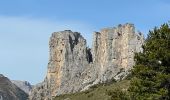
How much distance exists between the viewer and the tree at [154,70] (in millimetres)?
40969

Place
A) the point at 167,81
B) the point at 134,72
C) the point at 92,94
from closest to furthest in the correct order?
the point at 167,81, the point at 134,72, the point at 92,94

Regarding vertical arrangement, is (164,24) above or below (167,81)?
above

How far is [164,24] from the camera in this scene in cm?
4362

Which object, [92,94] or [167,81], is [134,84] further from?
[92,94]

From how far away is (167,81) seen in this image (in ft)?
135

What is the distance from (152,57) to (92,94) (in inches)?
5442

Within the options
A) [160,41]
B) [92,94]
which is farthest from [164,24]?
[92,94]

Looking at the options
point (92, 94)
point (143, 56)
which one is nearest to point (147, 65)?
point (143, 56)

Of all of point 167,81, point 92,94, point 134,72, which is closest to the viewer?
point 167,81

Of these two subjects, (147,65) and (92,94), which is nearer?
(147,65)

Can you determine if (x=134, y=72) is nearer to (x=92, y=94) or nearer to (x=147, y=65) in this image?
(x=147, y=65)

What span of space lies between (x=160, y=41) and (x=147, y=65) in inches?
87.1

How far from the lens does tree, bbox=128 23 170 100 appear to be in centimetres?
4097

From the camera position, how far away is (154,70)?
42.4 metres
